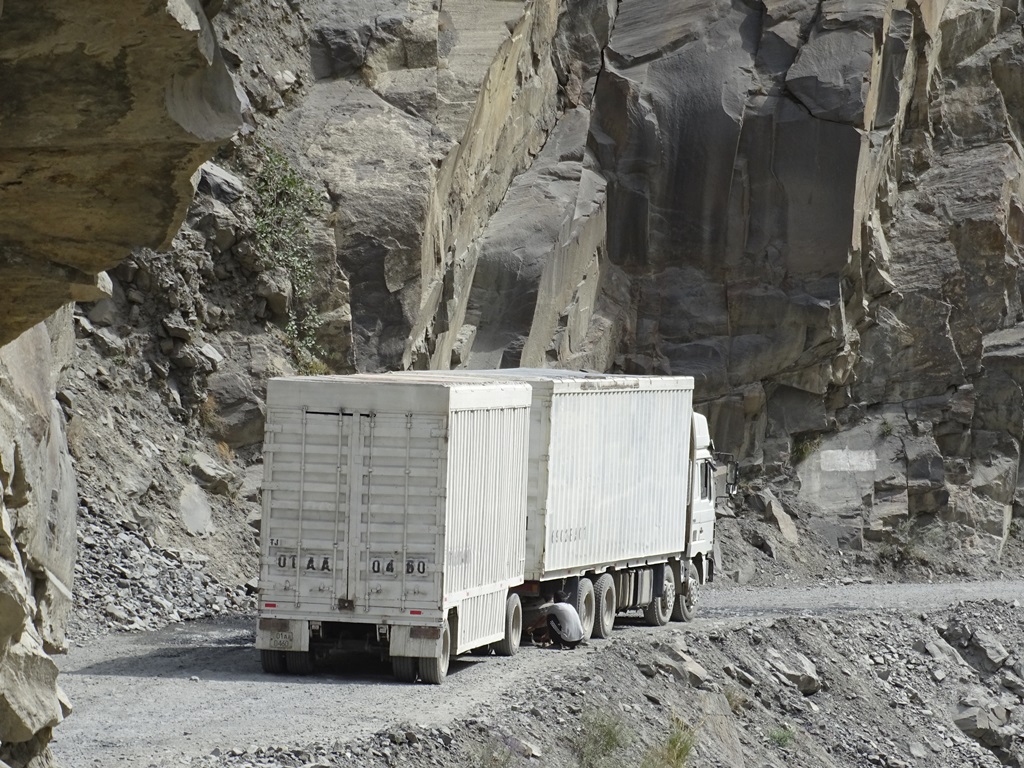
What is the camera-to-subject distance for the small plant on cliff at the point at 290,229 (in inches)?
1037

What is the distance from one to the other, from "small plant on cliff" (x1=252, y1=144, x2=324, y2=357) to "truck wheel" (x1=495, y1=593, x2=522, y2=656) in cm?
978

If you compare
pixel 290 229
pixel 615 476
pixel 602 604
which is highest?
pixel 290 229

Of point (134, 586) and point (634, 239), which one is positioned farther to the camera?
point (634, 239)

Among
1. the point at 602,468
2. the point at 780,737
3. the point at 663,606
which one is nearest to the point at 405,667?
the point at 602,468

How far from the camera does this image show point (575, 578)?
63.2 feet

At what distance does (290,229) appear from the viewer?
26.6 metres

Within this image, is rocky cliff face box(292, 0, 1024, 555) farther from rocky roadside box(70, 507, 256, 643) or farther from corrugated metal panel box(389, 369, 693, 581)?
rocky roadside box(70, 507, 256, 643)

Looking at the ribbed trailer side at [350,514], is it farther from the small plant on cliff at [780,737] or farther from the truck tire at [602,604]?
the small plant on cliff at [780,737]

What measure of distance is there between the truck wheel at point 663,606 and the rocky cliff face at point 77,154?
49.0 feet

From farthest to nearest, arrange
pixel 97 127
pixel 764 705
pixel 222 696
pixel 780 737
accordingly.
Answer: pixel 764 705, pixel 780 737, pixel 222 696, pixel 97 127

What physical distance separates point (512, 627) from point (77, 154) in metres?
13.0

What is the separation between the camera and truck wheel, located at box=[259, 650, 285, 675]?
16.0m

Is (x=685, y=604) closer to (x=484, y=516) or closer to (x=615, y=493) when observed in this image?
(x=615, y=493)

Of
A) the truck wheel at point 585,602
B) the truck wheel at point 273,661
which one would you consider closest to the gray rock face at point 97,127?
the truck wheel at point 273,661
